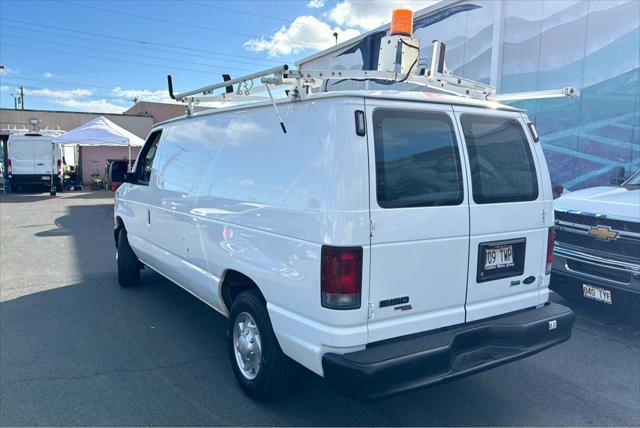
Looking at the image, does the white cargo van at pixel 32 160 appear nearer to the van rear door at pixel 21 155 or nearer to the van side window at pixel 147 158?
the van rear door at pixel 21 155

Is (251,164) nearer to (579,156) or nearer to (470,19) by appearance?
(579,156)

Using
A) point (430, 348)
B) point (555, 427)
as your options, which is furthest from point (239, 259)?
point (555, 427)

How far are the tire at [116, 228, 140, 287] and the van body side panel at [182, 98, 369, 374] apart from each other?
2982mm

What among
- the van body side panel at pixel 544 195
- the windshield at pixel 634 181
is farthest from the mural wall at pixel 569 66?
the van body side panel at pixel 544 195

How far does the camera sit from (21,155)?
66.5 feet

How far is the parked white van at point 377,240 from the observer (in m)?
2.81

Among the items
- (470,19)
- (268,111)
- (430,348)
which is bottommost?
(430,348)

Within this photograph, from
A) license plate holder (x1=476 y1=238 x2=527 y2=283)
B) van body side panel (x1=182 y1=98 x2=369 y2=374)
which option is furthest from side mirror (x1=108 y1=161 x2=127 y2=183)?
license plate holder (x1=476 y1=238 x2=527 y2=283)

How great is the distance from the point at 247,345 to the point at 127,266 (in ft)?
11.2

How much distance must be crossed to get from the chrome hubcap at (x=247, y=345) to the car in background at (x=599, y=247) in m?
3.57

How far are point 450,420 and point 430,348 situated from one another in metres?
0.80

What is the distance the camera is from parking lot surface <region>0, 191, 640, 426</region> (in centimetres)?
339

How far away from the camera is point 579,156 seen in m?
9.09

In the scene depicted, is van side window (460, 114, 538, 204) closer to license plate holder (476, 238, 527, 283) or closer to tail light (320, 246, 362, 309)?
license plate holder (476, 238, 527, 283)
